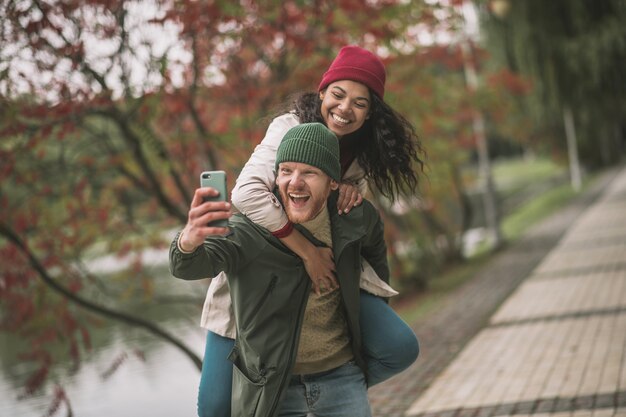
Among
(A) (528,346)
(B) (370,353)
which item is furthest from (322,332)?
(A) (528,346)

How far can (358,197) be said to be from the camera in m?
2.75

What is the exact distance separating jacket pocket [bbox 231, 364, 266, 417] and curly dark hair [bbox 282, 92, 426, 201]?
85cm

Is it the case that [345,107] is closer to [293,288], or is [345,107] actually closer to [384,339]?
[293,288]

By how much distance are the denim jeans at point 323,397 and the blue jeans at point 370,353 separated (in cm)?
13

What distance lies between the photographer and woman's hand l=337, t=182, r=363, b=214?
8.85ft

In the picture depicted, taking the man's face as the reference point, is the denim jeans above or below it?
below

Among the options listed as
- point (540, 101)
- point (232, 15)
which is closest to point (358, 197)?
point (232, 15)

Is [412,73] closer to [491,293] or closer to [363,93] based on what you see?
[491,293]

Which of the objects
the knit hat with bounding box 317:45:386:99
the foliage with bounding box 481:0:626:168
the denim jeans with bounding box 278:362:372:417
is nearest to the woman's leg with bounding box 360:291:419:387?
the denim jeans with bounding box 278:362:372:417

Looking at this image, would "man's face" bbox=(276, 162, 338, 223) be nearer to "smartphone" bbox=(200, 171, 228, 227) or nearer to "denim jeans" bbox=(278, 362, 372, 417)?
"smartphone" bbox=(200, 171, 228, 227)

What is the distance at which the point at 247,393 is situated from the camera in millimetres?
2582

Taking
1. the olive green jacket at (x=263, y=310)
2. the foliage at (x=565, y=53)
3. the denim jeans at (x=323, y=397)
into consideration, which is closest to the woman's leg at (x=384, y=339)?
the denim jeans at (x=323, y=397)

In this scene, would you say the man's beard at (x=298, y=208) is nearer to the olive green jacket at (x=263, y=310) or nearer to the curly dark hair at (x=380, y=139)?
the olive green jacket at (x=263, y=310)

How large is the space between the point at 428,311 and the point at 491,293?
3.29 ft
